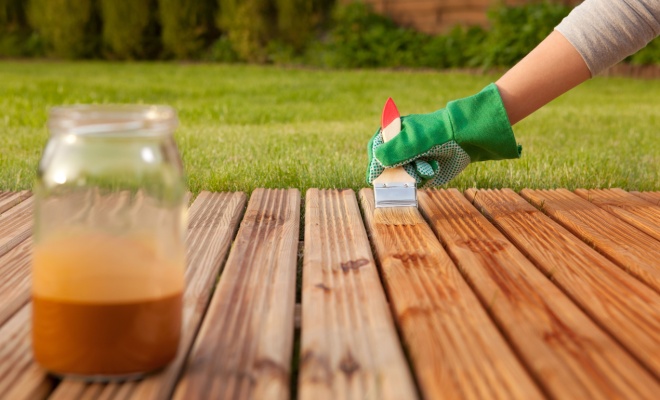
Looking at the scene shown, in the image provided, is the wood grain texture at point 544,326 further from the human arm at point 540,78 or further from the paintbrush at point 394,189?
the human arm at point 540,78

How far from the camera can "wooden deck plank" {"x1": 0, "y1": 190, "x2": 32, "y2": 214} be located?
187cm

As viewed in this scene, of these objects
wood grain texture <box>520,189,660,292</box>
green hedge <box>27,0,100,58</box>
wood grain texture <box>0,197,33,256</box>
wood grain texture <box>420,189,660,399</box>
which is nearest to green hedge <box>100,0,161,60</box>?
green hedge <box>27,0,100,58</box>

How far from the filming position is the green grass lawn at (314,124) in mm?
2424

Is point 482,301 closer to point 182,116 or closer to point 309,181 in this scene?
point 309,181

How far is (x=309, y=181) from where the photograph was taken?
232cm

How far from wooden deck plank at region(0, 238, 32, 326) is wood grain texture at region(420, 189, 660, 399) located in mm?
675

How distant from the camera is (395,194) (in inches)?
70.6

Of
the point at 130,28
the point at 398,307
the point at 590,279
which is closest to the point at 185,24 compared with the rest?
the point at 130,28

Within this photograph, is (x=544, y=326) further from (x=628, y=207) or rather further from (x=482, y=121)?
(x=628, y=207)

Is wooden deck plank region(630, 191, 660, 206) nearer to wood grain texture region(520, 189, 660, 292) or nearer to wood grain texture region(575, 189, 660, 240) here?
wood grain texture region(575, 189, 660, 240)

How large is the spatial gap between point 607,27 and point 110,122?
4.17ft

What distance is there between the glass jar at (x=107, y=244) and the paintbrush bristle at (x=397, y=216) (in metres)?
0.82

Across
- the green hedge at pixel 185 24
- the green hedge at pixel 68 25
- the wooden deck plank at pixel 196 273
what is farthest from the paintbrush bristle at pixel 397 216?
the green hedge at pixel 68 25

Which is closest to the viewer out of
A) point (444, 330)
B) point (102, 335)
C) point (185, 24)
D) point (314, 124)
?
point (102, 335)
